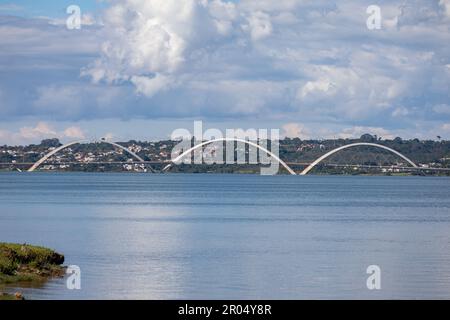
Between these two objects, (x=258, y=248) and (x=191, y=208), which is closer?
(x=258, y=248)

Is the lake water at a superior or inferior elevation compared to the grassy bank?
inferior

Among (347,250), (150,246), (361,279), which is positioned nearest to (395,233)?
(347,250)

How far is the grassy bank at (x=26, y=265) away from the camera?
27531mm

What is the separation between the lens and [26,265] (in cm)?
2930

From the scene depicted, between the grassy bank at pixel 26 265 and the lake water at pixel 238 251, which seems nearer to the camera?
the grassy bank at pixel 26 265

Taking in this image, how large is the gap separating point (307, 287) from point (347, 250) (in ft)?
41.2

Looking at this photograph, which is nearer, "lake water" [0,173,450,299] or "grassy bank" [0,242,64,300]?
"grassy bank" [0,242,64,300]

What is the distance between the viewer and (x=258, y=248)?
42.4m

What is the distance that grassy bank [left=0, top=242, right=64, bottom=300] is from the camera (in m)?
27.5

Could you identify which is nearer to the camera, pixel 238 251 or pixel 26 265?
pixel 26 265

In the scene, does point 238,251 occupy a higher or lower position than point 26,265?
lower

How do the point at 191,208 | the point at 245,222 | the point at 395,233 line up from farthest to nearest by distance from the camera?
the point at 191,208 < the point at 245,222 < the point at 395,233

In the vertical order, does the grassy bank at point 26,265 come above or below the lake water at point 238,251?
above

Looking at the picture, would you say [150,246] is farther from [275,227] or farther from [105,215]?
[105,215]
